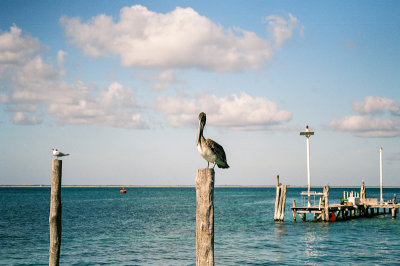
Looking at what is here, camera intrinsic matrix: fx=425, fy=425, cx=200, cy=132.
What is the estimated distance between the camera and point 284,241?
30875mm

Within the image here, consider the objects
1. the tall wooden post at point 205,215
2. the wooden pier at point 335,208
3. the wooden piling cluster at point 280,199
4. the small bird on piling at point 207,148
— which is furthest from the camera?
the wooden pier at point 335,208

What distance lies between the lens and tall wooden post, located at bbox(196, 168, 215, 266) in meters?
8.59

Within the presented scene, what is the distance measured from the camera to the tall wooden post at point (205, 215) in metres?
8.59

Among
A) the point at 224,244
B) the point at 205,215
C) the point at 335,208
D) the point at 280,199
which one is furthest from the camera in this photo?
the point at 335,208

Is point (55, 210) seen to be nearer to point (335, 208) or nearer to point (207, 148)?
point (207, 148)

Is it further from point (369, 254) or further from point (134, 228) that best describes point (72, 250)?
Answer: point (369, 254)

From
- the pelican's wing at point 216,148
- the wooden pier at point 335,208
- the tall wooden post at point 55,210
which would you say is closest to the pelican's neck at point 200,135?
the pelican's wing at point 216,148

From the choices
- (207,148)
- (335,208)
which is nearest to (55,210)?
(207,148)

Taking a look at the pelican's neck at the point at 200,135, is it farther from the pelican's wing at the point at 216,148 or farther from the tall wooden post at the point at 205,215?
the tall wooden post at the point at 205,215

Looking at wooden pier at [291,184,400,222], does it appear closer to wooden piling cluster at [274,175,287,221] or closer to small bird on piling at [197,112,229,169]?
wooden piling cluster at [274,175,287,221]

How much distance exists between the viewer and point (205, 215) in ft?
28.5

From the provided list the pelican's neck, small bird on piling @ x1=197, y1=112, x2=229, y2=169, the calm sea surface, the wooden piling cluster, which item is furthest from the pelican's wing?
the wooden piling cluster

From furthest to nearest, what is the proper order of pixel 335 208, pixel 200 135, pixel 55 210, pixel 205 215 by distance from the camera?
pixel 335 208 → pixel 55 210 → pixel 200 135 → pixel 205 215

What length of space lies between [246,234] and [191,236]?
456 centimetres
